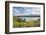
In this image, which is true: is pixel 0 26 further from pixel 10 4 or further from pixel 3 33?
pixel 10 4

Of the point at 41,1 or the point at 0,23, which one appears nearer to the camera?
the point at 0,23

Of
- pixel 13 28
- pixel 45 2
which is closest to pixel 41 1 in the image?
pixel 45 2

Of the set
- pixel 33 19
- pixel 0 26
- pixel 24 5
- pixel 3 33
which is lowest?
pixel 3 33

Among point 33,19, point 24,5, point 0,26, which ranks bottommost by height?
point 0,26

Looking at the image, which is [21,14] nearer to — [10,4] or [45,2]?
[10,4]

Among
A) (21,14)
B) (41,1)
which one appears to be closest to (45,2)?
(41,1)

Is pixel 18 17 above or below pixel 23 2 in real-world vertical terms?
below

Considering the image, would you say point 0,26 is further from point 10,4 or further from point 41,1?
point 41,1

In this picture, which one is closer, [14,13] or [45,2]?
[14,13]

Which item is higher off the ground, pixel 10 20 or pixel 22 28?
pixel 10 20
